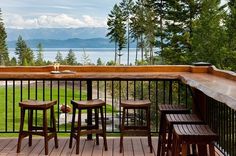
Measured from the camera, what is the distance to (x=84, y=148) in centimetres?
500

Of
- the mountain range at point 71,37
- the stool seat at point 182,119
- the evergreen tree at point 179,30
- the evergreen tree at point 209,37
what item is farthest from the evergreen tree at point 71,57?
the stool seat at point 182,119

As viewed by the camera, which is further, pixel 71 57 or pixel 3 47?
pixel 71 57

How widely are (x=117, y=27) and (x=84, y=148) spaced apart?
32862 mm

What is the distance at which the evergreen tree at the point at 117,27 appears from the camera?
3705 cm

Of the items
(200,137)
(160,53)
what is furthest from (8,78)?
(160,53)

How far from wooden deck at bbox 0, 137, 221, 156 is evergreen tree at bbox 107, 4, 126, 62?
32.1 metres

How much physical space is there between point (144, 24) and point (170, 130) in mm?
32005

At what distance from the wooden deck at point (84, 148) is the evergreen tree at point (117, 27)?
3211 centimetres

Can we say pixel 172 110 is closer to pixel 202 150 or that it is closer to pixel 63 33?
pixel 202 150

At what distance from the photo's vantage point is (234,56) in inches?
909

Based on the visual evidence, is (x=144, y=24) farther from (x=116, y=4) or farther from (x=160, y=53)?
(x=160, y=53)

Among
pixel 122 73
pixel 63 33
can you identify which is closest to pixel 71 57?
pixel 122 73

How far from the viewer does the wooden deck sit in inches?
187

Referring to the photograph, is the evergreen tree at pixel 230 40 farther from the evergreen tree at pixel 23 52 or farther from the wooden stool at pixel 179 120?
the evergreen tree at pixel 23 52
